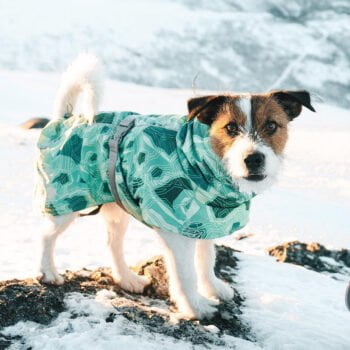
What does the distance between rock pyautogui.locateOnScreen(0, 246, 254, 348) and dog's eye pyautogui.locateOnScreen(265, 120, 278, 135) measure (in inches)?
46.0

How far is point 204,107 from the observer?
3221 mm

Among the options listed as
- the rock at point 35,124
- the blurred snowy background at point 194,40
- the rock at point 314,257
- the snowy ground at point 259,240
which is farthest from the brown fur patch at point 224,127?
the blurred snowy background at point 194,40

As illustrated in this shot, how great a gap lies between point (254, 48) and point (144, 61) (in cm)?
387

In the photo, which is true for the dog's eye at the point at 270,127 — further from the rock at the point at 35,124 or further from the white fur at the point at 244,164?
the rock at the point at 35,124

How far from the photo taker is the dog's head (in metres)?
3.06

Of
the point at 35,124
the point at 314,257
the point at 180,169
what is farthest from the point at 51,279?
the point at 35,124

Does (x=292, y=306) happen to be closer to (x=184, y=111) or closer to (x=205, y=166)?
(x=205, y=166)

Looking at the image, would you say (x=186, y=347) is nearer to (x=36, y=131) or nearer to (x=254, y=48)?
(x=36, y=131)

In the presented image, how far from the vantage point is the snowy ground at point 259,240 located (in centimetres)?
305

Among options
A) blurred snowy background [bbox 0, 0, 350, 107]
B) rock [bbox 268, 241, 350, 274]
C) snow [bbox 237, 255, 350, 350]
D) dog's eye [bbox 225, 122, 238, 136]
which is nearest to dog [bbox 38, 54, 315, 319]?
dog's eye [bbox 225, 122, 238, 136]

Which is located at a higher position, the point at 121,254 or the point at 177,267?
the point at 177,267

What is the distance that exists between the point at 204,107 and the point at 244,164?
426 mm

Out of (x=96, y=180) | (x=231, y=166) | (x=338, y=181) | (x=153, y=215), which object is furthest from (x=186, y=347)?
(x=338, y=181)

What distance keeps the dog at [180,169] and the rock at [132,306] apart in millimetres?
128
